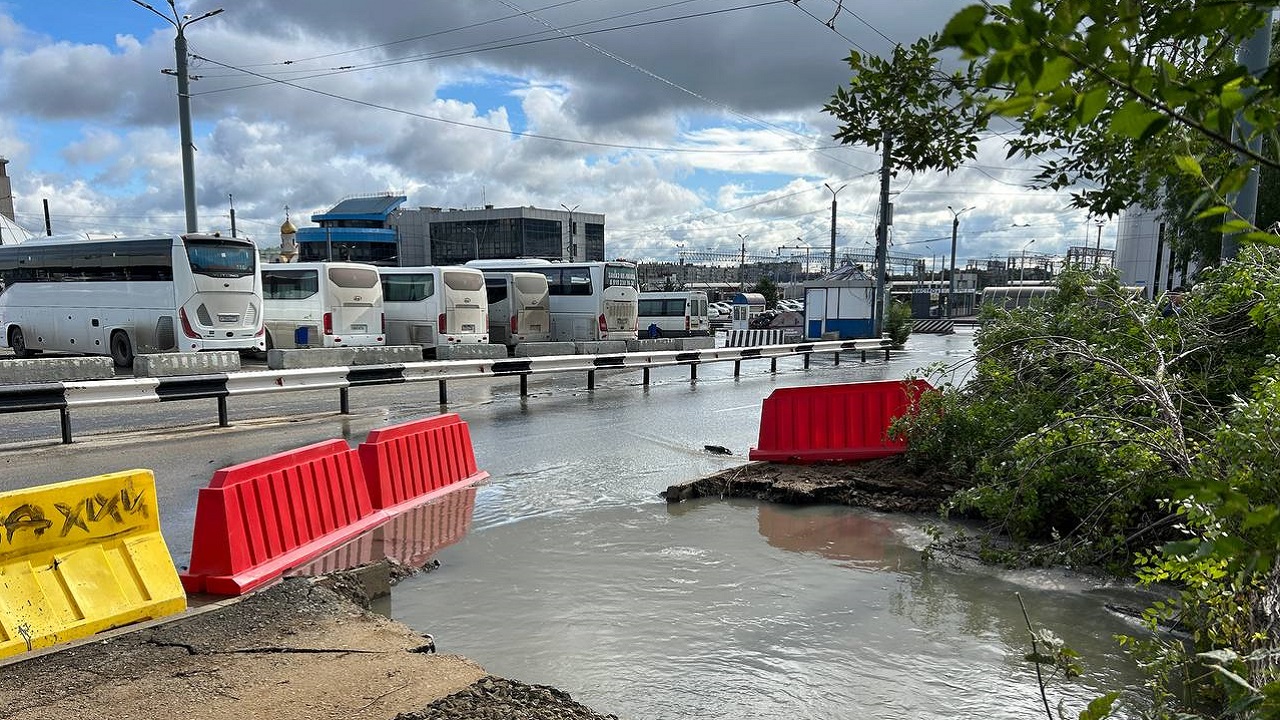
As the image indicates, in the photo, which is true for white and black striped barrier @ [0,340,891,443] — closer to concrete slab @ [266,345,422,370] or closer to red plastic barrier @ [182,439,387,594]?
concrete slab @ [266,345,422,370]

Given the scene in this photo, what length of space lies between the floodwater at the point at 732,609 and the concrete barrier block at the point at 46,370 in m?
11.2

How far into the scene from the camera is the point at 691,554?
21.2 feet

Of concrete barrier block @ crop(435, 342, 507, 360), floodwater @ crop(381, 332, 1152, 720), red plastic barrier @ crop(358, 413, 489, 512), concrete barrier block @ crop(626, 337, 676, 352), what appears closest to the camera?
floodwater @ crop(381, 332, 1152, 720)

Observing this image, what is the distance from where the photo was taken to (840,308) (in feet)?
121

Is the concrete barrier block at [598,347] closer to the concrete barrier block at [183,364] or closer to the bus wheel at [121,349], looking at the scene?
the concrete barrier block at [183,364]

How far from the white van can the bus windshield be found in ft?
32.4

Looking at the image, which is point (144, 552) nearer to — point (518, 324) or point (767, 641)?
point (767, 641)

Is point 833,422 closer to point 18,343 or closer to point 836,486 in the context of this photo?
point 836,486

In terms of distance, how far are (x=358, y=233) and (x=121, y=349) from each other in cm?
8700

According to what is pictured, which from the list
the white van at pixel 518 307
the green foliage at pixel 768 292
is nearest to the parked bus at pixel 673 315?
the white van at pixel 518 307

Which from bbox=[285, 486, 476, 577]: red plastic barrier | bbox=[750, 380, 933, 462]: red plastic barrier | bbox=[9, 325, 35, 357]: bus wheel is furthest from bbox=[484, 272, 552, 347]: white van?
bbox=[285, 486, 476, 577]: red plastic barrier

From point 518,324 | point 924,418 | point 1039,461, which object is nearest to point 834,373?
point 518,324

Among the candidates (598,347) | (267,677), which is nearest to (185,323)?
(598,347)

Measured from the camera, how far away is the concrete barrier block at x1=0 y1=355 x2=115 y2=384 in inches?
602
